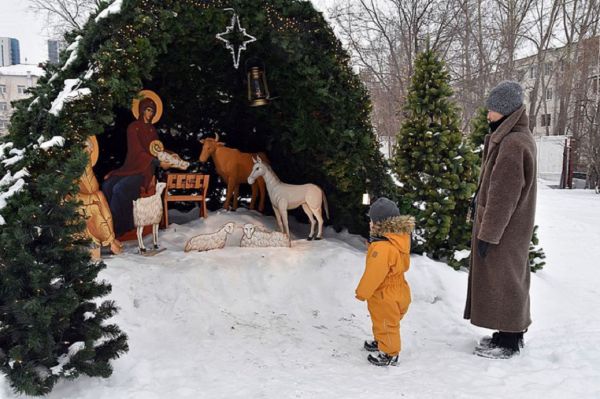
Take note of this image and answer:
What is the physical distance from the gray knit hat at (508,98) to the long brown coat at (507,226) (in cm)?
6

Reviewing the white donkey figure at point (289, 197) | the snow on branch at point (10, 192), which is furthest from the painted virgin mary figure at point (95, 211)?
the white donkey figure at point (289, 197)

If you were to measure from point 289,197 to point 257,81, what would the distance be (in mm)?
1427

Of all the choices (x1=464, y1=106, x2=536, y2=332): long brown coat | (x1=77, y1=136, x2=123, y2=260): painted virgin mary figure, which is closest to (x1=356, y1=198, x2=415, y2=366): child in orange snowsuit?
(x1=464, y1=106, x2=536, y2=332): long brown coat

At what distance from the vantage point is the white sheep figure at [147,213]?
5305 mm

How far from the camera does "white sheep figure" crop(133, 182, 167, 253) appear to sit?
17.4 feet

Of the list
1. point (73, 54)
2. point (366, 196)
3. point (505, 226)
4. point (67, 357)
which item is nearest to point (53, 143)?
point (73, 54)

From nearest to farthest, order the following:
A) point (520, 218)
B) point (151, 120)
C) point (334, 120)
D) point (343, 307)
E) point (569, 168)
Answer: point (520, 218) < point (343, 307) < point (334, 120) < point (151, 120) < point (569, 168)

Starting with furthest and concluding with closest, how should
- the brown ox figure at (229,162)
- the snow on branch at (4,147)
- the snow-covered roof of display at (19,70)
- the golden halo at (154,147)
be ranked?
the snow-covered roof of display at (19,70), the brown ox figure at (229,162), the golden halo at (154,147), the snow on branch at (4,147)

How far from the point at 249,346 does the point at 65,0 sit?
21.3 meters

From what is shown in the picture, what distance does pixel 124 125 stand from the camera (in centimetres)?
639

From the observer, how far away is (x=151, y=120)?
576 cm

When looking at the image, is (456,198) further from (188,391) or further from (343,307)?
(188,391)

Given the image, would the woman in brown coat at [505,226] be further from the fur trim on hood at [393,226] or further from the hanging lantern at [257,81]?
the hanging lantern at [257,81]

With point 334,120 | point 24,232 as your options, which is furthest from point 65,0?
point 24,232
